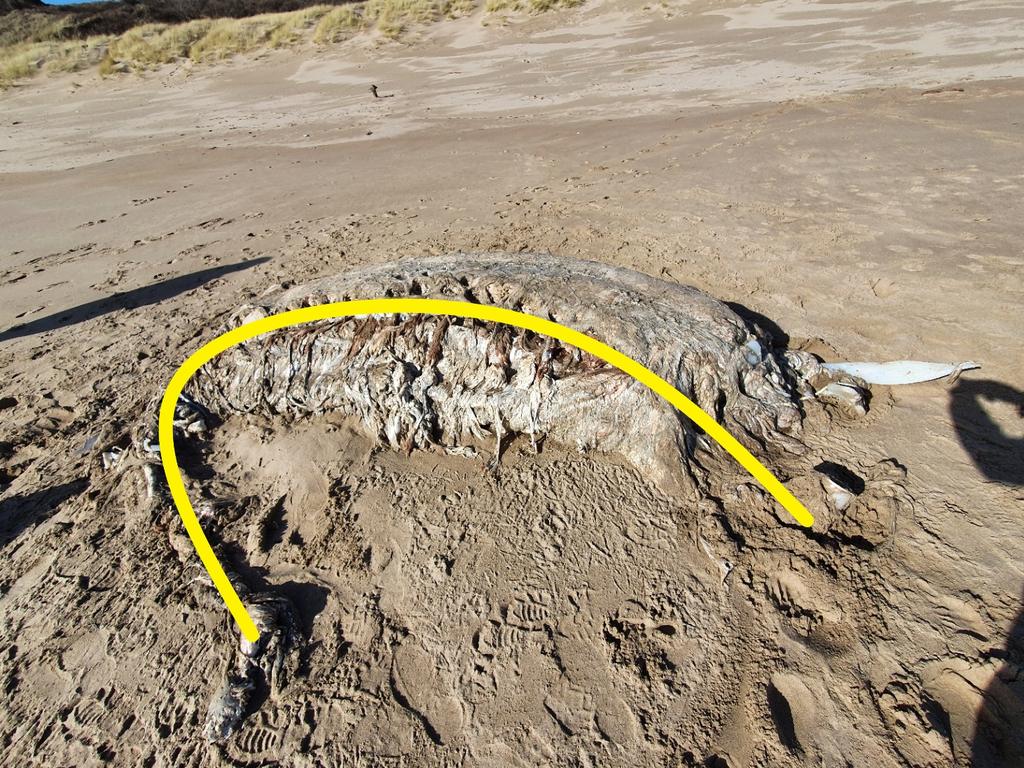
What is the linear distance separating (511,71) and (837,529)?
57.9 ft

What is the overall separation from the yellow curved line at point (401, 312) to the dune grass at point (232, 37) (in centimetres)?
2261

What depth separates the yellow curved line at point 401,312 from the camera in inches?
107

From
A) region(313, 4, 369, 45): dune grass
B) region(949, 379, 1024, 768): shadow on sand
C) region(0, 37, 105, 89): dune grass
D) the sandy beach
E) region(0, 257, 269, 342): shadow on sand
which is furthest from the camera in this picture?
region(313, 4, 369, 45): dune grass

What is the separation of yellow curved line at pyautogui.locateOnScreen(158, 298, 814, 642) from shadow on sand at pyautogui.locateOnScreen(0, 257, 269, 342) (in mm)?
3540

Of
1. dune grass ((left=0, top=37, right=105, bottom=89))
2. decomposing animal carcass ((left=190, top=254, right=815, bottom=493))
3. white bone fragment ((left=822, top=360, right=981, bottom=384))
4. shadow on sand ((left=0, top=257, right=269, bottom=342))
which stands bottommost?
shadow on sand ((left=0, top=257, right=269, bottom=342))

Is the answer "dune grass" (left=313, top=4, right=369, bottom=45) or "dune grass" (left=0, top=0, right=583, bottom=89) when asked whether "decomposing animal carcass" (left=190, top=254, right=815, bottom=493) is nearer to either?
"dune grass" (left=0, top=0, right=583, bottom=89)

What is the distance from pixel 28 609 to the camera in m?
2.72

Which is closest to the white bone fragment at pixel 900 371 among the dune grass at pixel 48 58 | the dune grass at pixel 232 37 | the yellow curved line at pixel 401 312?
the yellow curved line at pixel 401 312

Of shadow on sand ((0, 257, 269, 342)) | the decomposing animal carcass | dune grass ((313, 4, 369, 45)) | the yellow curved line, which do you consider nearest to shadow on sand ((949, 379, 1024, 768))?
the yellow curved line

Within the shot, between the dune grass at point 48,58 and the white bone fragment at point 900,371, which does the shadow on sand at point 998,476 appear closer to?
the white bone fragment at point 900,371

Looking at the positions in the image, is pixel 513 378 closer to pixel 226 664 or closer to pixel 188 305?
pixel 226 664

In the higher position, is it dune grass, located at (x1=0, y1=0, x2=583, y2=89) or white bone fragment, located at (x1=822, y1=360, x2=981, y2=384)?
dune grass, located at (x1=0, y1=0, x2=583, y2=89)

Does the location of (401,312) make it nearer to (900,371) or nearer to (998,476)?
(900,371)

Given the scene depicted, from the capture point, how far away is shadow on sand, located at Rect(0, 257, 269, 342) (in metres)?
5.71
